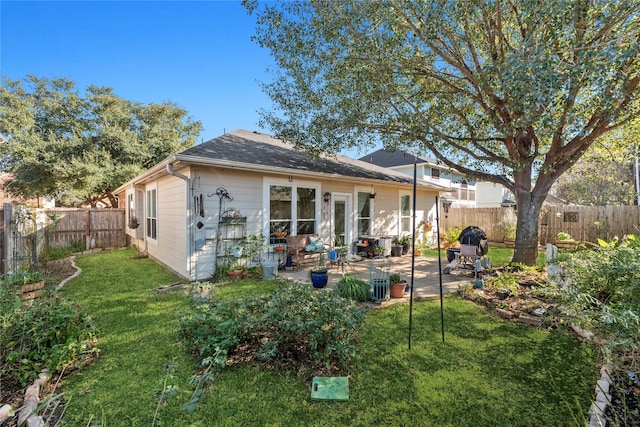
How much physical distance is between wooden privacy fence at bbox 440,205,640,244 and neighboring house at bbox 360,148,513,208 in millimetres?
2858

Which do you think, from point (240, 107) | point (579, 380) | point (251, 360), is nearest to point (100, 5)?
point (240, 107)

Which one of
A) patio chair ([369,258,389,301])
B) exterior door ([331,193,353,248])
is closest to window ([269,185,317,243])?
exterior door ([331,193,353,248])

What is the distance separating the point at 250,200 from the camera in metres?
7.02

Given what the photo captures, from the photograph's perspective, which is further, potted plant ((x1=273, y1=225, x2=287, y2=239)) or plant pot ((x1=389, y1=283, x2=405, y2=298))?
potted plant ((x1=273, y1=225, x2=287, y2=239))

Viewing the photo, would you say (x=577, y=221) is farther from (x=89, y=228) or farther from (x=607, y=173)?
(x=89, y=228)

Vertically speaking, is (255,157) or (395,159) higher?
(395,159)

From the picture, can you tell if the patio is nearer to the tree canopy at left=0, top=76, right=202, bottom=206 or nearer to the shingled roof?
the shingled roof

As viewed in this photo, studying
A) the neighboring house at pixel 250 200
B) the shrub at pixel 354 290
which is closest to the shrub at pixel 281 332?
the shrub at pixel 354 290

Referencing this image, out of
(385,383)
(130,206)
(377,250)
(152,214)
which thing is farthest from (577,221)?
(130,206)

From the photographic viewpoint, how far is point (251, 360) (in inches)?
119

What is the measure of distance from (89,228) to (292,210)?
30.6ft

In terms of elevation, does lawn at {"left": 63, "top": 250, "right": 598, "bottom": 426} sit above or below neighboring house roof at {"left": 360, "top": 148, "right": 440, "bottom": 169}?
below

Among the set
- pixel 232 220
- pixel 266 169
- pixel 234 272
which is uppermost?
pixel 266 169

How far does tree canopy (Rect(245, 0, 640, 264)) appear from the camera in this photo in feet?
14.3
